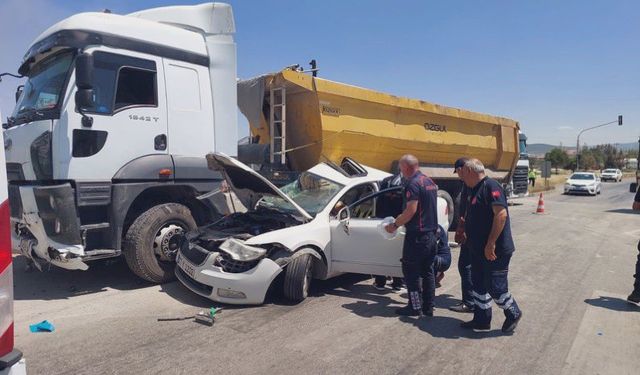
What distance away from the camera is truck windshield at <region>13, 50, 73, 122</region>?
16.1ft

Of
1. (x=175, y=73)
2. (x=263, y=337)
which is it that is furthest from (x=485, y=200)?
(x=175, y=73)

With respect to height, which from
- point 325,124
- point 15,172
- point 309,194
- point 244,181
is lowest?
point 309,194

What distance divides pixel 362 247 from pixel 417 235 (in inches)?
31.0

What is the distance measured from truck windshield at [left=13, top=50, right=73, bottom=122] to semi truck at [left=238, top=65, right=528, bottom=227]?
3030 mm

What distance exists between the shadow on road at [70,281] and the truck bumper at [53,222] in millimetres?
725

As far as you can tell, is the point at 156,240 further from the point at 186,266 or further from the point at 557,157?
the point at 557,157

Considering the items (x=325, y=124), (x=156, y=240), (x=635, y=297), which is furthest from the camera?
(x=325, y=124)

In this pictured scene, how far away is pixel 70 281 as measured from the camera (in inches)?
231

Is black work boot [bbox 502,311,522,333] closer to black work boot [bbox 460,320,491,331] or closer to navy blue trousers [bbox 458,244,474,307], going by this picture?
black work boot [bbox 460,320,491,331]

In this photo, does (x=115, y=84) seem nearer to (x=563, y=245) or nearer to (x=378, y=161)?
(x=378, y=161)

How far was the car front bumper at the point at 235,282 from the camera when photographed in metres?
4.61

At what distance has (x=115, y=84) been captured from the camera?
201 inches

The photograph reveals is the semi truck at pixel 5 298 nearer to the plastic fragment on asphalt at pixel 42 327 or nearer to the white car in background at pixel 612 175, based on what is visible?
the plastic fragment on asphalt at pixel 42 327

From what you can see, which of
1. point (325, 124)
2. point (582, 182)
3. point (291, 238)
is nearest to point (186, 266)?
point (291, 238)
